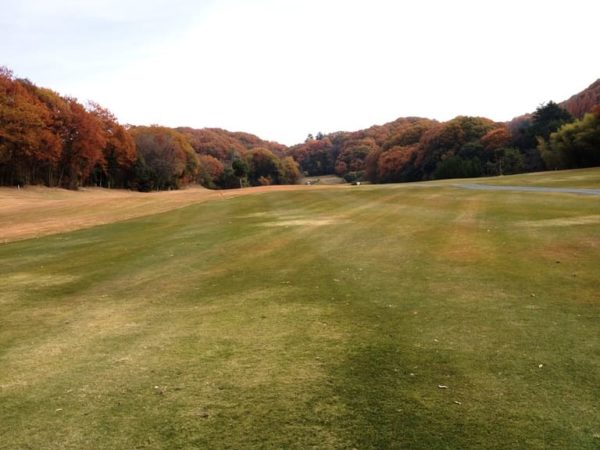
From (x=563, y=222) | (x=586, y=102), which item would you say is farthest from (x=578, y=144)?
(x=586, y=102)

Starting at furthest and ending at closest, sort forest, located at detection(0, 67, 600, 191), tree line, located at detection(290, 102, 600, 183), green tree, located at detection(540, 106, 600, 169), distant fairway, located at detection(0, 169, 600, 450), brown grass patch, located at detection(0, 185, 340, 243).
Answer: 1. forest, located at detection(0, 67, 600, 191)
2. tree line, located at detection(290, 102, 600, 183)
3. green tree, located at detection(540, 106, 600, 169)
4. brown grass patch, located at detection(0, 185, 340, 243)
5. distant fairway, located at detection(0, 169, 600, 450)

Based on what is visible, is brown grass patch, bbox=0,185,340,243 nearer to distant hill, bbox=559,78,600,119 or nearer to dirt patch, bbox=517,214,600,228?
dirt patch, bbox=517,214,600,228

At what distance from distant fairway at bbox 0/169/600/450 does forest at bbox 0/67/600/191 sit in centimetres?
6456

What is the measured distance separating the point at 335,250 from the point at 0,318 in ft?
28.3

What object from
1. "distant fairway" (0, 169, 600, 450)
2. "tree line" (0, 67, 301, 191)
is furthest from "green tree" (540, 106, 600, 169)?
"tree line" (0, 67, 301, 191)

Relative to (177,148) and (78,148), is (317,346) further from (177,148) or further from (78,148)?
(177,148)

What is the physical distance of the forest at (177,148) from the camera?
7319cm

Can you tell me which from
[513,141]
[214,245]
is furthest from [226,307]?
[513,141]

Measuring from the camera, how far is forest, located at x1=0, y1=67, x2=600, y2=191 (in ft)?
240

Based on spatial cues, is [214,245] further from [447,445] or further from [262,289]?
[447,445]

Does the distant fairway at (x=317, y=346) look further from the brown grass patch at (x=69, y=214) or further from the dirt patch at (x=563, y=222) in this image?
the brown grass patch at (x=69, y=214)

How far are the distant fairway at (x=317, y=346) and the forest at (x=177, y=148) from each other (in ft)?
212

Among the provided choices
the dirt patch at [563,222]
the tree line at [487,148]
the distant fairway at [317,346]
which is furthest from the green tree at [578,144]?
the distant fairway at [317,346]

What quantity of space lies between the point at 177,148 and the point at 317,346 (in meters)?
115
